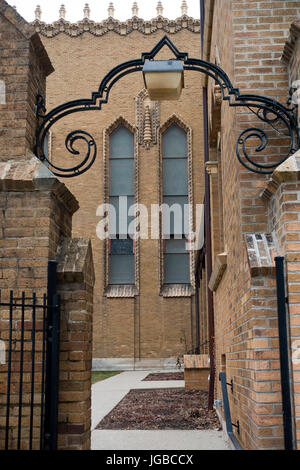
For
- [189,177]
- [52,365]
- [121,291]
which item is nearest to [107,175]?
[189,177]

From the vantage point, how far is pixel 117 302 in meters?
22.8

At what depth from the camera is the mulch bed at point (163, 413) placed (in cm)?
784

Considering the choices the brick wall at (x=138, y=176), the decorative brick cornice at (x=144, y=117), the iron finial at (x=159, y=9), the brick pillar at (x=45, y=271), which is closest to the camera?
the brick pillar at (x=45, y=271)

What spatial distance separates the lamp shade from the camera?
4375 millimetres

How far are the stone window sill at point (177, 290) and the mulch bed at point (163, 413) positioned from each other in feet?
36.3

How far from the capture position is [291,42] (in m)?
4.50

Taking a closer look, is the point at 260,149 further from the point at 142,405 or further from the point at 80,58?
the point at 80,58

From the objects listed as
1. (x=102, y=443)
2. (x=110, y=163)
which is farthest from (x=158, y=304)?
(x=102, y=443)

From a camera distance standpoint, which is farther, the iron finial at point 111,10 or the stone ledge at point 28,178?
the iron finial at point 111,10

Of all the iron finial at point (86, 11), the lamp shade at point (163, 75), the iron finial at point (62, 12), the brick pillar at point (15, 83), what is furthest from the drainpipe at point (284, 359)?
the iron finial at point (62, 12)

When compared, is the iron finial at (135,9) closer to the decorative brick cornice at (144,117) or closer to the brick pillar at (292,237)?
the decorative brick cornice at (144,117)

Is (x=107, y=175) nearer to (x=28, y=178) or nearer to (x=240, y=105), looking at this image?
(x=240, y=105)

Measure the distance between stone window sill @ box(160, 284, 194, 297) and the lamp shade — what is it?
61.1 feet
